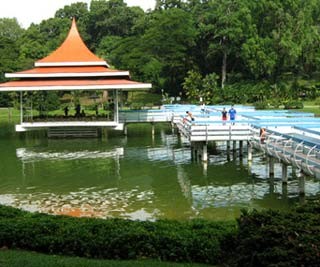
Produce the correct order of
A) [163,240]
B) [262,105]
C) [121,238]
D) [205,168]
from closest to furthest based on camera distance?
1. [163,240]
2. [121,238]
3. [205,168]
4. [262,105]

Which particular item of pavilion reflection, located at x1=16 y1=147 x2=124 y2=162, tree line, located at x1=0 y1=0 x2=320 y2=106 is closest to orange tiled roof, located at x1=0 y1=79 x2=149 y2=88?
pavilion reflection, located at x1=16 y1=147 x2=124 y2=162

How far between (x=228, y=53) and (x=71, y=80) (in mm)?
32823

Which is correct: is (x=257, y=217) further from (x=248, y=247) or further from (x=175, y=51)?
(x=175, y=51)

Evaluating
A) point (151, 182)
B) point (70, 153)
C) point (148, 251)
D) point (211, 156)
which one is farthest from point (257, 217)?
point (70, 153)

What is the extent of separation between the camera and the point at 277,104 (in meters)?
56.6

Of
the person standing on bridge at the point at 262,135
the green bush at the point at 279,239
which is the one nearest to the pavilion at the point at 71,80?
the person standing on bridge at the point at 262,135

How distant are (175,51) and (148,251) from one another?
193 ft

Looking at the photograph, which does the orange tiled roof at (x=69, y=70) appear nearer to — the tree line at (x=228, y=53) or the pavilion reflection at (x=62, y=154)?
the pavilion reflection at (x=62, y=154)

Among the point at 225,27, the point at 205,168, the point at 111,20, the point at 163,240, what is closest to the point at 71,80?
the point at 205,168

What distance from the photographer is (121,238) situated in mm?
8984

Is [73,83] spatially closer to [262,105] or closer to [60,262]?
[262,105]

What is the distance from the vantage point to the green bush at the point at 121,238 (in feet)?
28.7

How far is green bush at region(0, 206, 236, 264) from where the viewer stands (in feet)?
28.7

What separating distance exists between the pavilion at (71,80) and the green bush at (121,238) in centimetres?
2679
